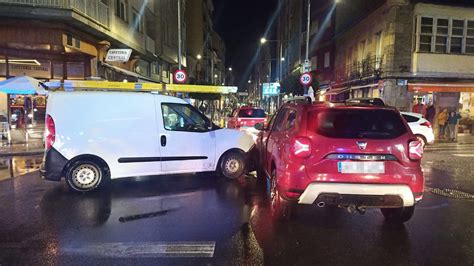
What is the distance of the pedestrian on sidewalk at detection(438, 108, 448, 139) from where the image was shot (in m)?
19.3

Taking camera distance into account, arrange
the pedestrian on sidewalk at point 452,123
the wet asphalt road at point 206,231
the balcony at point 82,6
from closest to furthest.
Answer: the wet asphalt road at point 206,231 < the balcony at point 82,6 < the pedestrian on sidewalk at point 452,123

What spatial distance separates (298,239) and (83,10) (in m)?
13.9

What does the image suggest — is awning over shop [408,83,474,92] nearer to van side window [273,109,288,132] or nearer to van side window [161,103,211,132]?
van side window [161,103,211,132]

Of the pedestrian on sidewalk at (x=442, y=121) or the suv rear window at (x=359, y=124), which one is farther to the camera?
the pedestrian on sidewalk at (x=442, y=121)

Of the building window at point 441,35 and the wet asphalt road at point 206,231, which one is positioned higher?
the building window at point 441,35

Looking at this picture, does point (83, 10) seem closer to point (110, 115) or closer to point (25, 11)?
point (25, 11)

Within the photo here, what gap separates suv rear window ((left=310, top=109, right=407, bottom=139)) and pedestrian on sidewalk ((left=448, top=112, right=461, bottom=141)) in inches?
635

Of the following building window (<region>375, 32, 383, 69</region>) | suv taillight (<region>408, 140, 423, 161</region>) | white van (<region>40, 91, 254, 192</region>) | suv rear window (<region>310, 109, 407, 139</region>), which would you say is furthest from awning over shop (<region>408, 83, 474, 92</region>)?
suv taillight (<region>408, 140, 423, 161</region>)

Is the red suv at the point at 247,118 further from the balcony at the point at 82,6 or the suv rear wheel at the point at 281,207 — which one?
the suv rear wheel at the point at 281,207

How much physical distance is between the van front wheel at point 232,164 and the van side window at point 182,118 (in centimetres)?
83

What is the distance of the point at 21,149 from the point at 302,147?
12.7m

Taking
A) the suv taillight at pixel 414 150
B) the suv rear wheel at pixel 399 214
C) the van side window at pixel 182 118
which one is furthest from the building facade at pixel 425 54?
the suv taillight at pixel 414 150

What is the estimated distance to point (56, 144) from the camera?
24.2 ft

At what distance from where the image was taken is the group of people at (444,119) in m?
19.1
